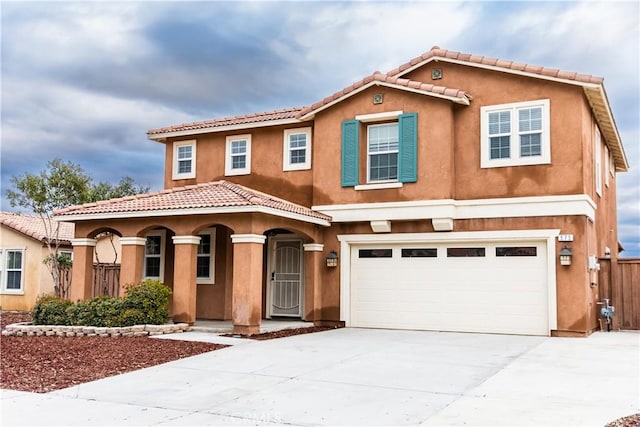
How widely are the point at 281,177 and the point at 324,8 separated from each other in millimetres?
5981

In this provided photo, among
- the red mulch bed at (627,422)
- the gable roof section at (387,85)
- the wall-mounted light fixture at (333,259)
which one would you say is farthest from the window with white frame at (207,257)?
the red mulch bed at (627,422)

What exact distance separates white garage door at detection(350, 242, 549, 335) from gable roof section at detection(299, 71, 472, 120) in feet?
12.1

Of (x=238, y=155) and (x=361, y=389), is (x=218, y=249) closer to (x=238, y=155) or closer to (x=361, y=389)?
(x=238, y=155)

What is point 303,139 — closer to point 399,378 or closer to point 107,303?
point 107,303

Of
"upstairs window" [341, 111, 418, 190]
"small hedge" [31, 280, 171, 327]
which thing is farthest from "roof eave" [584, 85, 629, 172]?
"small hedge" [31, 280, 171, 327]

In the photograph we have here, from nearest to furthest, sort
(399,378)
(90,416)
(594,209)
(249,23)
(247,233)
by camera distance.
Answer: (90,416) < (399,378) < (249,23) < (247,233) < (594,209)

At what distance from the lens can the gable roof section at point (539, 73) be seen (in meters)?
14.6

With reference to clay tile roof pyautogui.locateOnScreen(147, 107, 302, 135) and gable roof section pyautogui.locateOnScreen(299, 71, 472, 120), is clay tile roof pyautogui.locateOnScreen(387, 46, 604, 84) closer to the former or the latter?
gable roof section pyautogui.locateOnScreen(299, 71, 472, 120)

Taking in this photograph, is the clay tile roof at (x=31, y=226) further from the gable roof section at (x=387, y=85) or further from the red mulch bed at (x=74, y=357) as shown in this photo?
the gable roof section at (x=387, y=85)

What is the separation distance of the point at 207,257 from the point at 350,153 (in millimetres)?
5381

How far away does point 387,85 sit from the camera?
16312 mm

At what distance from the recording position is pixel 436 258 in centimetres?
1616

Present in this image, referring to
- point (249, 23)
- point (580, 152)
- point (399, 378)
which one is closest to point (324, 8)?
point (249, 23)

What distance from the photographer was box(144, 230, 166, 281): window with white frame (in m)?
19.2
